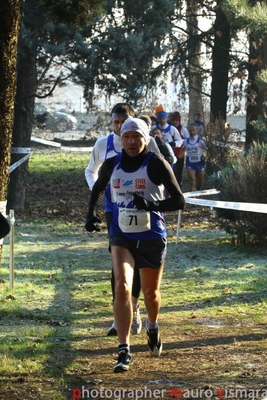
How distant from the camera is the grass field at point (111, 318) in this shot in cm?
634

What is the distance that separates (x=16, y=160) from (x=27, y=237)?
176 inches

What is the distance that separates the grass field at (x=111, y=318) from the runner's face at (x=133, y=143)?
162 cm

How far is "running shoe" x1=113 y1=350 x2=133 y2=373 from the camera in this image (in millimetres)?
6586

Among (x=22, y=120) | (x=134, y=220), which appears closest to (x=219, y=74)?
(x=22, y=120)

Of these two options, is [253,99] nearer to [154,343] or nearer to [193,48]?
[193,48]

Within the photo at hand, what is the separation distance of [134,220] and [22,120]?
13.1 metres

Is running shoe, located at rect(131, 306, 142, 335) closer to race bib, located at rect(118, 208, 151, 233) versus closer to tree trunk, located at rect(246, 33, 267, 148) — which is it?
race bib, located at rect(118, 208, 151, 233)

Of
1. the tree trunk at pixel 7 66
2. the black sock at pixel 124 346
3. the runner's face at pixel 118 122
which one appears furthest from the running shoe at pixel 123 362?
the runner's face at pixel 118 122

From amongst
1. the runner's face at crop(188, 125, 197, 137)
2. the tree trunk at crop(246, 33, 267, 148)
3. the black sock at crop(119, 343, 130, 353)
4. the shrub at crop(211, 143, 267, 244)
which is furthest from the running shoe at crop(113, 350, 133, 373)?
the tree trunk at crop(246, 33, 267, 148)

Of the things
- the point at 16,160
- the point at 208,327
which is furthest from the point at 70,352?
the point at 16,160

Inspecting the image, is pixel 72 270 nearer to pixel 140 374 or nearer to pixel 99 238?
pixel 99 238

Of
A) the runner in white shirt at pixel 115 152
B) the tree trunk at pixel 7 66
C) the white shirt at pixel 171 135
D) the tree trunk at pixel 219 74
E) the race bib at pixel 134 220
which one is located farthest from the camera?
the tree trunk at pixel 219 74

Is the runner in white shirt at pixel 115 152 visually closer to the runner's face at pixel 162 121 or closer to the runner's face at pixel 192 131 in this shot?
the runner's face at pixel 162 121

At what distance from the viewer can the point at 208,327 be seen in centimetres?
848
